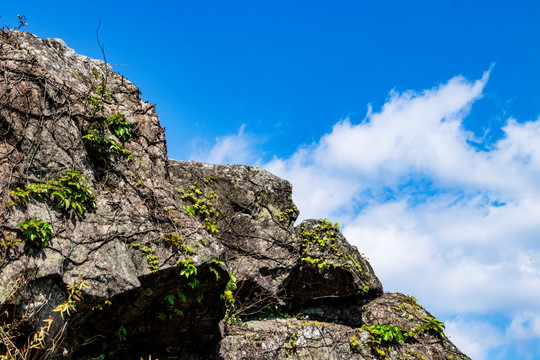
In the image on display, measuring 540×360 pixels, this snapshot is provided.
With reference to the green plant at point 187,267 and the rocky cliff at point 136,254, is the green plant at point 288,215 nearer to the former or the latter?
the rocky cliff at point 136,254

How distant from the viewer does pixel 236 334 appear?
402 inches

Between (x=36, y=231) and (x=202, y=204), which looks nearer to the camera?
(x=36, y=231)

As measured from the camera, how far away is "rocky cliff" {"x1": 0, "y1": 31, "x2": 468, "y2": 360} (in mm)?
6430

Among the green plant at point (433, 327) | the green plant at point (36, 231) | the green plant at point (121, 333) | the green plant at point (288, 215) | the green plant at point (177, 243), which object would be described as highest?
the green plant at point (288, 215)

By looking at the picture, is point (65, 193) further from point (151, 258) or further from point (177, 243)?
point (177, 243)

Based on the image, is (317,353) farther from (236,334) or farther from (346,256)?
(346,256)

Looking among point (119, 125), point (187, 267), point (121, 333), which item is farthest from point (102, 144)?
point (121, 333)

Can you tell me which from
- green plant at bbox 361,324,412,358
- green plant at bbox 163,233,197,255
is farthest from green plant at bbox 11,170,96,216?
green plant at bbox 361,324,412,358

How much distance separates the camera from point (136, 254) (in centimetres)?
737

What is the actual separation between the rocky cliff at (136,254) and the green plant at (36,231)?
2 cm

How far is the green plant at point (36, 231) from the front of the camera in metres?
6.27

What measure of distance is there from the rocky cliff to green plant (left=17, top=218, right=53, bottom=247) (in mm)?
17

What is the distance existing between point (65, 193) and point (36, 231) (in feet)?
3.21

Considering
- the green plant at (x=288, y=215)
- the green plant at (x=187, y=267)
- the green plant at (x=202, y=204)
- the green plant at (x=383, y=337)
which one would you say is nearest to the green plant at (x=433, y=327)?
the green plant at (x=383, y=337)
